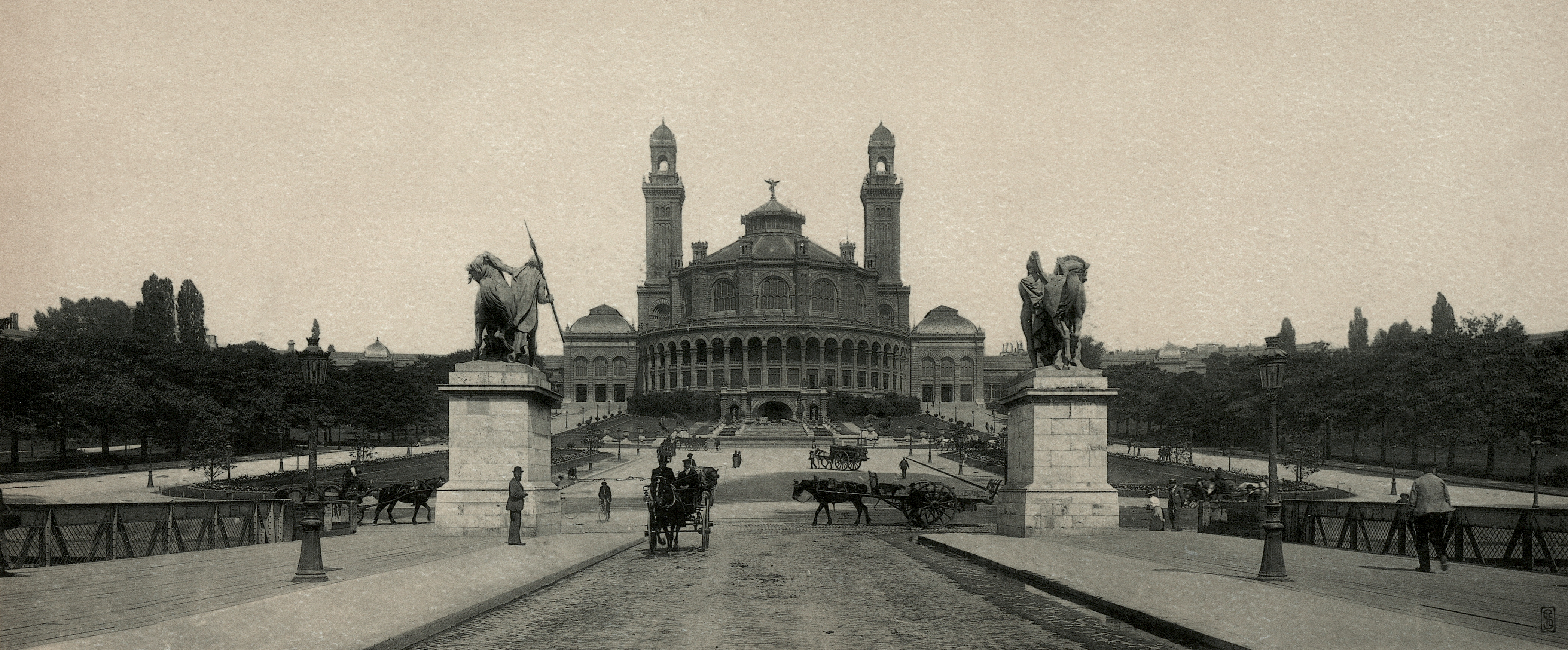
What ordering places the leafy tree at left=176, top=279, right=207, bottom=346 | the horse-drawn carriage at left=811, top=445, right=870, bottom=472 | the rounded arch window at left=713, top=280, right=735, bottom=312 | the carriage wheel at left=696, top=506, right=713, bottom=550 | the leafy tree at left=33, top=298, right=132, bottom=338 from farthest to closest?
1. the rounded arch window at left=713, top=280, right=735, bottom=312
2. the leafy tree at left=176, top=279, right=207, bottom=346
3. the leafy tree at left=33, top=298, right=132, bottom=338
4. the horse-drawn carriage at left=811, top=445, right=870, bottom=472
5. the carriage wheel at left=696, top=506, right=713, bottom=550

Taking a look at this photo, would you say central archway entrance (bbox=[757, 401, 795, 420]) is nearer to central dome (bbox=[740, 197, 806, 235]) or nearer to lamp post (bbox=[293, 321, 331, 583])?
central dome (bbox=[740, 197, 806, 235])

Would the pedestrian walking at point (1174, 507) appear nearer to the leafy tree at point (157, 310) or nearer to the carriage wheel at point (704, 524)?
the carriage wheel at point (704, 524)

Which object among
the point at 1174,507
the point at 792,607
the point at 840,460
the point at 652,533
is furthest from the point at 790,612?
the point at 840,460

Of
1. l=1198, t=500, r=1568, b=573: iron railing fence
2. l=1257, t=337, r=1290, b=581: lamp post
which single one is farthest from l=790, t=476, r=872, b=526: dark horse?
l=1257, t=337, r=1290, b=581: lamp post

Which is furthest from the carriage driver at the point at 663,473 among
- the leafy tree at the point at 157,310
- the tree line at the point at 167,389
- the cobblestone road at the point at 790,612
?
the leafy tree at the point at 157,310

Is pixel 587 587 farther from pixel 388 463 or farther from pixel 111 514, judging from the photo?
pixel 388 463

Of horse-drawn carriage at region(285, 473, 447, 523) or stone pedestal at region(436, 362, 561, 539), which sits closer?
stone pedestal at region(436, 362, 561, 539)

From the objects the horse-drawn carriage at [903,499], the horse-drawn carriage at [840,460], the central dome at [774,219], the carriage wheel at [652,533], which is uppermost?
the central dome at [774,219]
